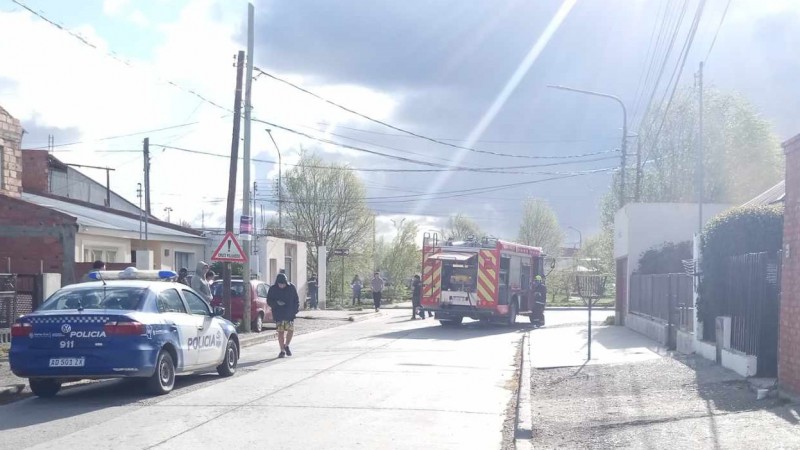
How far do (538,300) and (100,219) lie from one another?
14.4 meters

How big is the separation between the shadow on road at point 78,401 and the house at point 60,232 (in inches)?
268

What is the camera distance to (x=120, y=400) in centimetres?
1112

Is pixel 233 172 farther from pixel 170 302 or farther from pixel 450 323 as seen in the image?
pixel 170 302

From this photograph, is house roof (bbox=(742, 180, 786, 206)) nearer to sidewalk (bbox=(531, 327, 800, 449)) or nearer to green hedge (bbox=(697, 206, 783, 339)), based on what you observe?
green hedge (bbox=(697, 206, 783, 339))

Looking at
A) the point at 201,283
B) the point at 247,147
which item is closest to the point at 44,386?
the point at 201,283

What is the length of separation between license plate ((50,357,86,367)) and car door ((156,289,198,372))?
4.12ft

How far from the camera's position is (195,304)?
13.0m

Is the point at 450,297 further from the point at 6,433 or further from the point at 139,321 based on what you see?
the point at 6,433

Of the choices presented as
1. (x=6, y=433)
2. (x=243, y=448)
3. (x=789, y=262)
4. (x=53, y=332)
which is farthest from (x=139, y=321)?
(x=789, y=262)

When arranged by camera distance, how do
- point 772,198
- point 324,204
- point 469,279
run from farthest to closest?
1. point 324,204
2. point 469,279
3. point 772,198

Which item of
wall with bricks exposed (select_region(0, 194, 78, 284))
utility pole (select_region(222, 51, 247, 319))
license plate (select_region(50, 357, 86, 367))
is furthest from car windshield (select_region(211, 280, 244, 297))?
license plate (select_region(50, 357, 86, 367))

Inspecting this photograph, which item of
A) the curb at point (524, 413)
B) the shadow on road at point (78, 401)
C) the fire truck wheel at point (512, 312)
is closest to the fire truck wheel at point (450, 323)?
the fire truck wheel at point (512, 312)

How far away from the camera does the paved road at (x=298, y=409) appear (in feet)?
28.1

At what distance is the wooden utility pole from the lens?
22.5m
